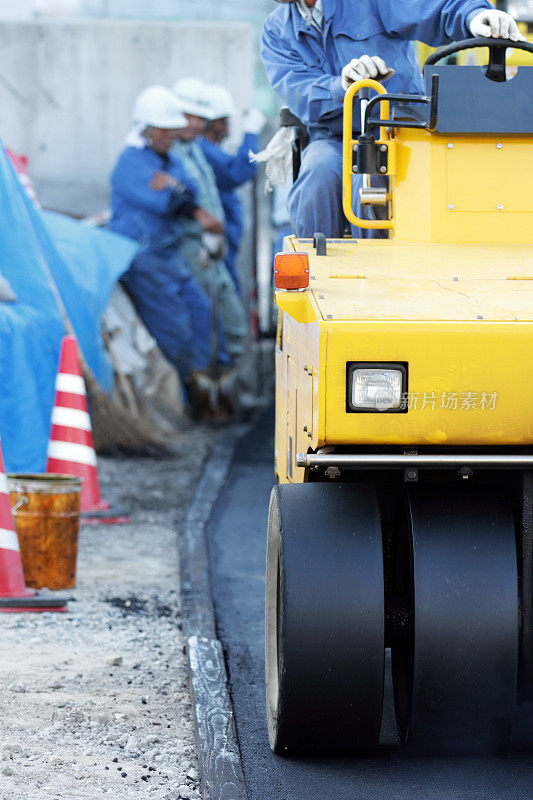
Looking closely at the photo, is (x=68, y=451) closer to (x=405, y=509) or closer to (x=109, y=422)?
(x=109, y=422)

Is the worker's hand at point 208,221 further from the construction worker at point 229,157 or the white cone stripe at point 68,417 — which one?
the white cone stripe at point 68,417

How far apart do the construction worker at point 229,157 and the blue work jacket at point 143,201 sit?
2.91 ft

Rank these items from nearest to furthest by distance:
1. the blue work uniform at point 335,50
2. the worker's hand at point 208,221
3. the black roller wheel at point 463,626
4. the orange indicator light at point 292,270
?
the black roller wheel at point 463,626, the orange indicator light at point 292,270, the blue work uniform at point 335,50, the worker's hand at point 208,221

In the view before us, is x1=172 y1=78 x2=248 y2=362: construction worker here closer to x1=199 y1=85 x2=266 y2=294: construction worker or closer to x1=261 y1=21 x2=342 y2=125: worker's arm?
x1=199 y1=85 x2=266 y2=294: construction worker

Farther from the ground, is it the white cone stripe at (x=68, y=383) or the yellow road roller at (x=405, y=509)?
the yellow road roller at (x=405, y=509)

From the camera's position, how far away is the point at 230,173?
42.3 feet

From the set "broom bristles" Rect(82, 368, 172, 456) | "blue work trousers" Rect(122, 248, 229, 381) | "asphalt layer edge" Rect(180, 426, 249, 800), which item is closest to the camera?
"asphalt layer edge" Rect(180, 426, 249, 800)

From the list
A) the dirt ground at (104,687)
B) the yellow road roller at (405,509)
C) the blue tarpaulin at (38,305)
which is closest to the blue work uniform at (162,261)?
the blue tarpaulin at (38,305)

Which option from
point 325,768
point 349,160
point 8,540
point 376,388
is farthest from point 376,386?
point 8,540

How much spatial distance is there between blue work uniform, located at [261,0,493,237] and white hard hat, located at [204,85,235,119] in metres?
6.89

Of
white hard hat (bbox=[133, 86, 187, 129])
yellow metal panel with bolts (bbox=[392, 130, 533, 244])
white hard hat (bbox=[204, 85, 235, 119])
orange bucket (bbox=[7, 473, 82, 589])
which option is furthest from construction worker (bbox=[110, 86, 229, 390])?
yellow metal panel with bolts (bbox=[392, 130, 533, 244])

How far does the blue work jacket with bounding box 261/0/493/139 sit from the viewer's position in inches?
220

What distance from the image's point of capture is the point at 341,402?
3.34m

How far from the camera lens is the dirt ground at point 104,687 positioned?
153 inches
